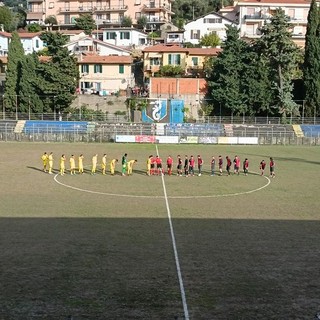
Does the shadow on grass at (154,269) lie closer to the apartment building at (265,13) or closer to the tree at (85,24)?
the apartment building at (265,13)

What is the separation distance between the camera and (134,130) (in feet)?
176

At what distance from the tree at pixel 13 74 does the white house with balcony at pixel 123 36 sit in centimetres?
3203

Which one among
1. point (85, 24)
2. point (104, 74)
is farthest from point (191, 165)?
point (85, 24)

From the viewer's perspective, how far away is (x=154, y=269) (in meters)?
13.6

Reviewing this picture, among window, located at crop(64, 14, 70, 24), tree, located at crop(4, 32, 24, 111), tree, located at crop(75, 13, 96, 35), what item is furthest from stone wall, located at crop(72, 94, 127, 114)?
window, located at crop(64, 14, 70, 24)

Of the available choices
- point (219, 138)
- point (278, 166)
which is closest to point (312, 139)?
point (219, 138)

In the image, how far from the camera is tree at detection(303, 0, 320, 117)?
5828cm

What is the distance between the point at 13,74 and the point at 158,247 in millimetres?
50782

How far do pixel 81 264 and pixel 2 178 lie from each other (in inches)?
649

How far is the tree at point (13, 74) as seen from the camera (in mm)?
60094

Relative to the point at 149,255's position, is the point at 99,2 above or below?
above

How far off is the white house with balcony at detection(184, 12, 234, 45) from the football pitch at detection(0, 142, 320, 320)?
66.8 meters

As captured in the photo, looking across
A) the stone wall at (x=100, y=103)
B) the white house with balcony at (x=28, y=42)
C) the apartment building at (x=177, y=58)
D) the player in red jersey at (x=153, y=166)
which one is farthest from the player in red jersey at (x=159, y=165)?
the white house with balcony at (x=28, y=42)

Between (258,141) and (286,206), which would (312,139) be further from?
(286,206)
